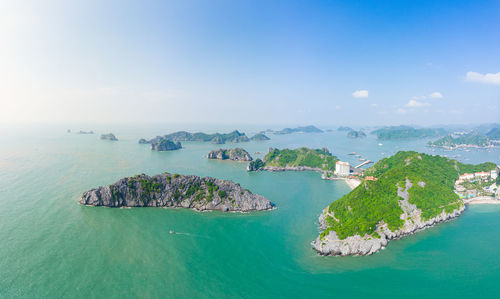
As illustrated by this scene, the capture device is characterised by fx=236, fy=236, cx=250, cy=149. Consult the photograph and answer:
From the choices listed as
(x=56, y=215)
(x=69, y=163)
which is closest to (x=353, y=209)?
(x=56, y=215)

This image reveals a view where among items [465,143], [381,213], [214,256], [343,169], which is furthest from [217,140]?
[465,143]

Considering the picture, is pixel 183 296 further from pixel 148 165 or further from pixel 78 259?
pixel 148 165

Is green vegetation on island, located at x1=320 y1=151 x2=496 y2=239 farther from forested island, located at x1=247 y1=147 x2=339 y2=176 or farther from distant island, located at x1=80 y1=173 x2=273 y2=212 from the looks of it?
forested island, located at x1=247 y1=147 x2=339 y2=176

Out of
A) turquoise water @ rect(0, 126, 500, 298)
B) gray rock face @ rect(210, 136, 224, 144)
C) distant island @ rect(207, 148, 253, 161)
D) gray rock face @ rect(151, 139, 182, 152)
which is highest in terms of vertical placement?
gray rock face @ rect(210, 136, 224, 144)

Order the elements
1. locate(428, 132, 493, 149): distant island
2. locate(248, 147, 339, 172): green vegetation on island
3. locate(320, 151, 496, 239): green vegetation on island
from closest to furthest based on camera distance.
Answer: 1. locate(320, 151, 496, 239): green vegetation on island
2. locate(248, 147, 339, 172): green vegetation on island
3. locate(428, 132, 493, 149): distant island

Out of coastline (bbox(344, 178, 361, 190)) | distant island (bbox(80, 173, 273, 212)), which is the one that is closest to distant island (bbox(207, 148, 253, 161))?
coastline (bbox(344, 178, 361, 190))

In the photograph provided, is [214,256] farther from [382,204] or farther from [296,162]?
[296,162]
